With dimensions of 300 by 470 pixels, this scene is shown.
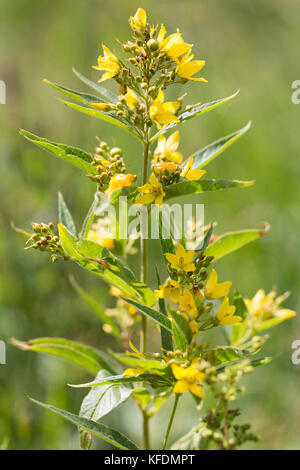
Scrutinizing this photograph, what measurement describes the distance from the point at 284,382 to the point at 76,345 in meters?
1.79

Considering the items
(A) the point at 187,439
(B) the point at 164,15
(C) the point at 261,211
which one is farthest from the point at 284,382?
(B) the point at 164,15

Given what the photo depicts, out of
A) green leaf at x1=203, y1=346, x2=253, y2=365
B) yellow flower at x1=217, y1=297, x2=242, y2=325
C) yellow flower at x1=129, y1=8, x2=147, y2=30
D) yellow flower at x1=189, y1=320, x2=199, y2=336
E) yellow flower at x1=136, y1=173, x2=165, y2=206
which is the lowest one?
green leaf at x1=203, y1=346, x2=253, y2=365

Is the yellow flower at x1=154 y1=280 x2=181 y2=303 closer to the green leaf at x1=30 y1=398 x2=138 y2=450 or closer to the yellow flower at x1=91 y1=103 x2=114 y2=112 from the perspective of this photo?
the green leaf at x1=30 y1=398 x2=138 y2=450

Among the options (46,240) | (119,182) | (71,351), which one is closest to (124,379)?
(71,351)

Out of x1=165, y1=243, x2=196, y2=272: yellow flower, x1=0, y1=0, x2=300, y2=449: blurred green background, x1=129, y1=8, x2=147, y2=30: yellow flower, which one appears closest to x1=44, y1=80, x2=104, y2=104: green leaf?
x1=129, y1=8, x2=147, y2=30: yellow flower

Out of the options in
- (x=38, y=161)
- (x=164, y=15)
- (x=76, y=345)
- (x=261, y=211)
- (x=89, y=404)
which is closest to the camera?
(x=89, y=404)

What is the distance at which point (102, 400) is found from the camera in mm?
1353

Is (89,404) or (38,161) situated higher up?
(38,161)

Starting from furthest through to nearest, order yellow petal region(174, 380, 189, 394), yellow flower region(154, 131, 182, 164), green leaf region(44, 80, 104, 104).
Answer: yellow flower region(154, 131, 182, 164), green leaf region(44, 80, 104, 104), yellow petal region(174, 380, 189, 394)

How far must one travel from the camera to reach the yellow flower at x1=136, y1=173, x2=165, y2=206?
136 centimetres

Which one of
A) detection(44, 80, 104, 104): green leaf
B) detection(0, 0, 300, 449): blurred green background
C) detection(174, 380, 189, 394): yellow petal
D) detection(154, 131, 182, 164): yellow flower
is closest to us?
detection(174, 380, 189, 394): yellow petal

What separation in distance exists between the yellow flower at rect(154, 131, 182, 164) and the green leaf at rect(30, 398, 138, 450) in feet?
2.67
